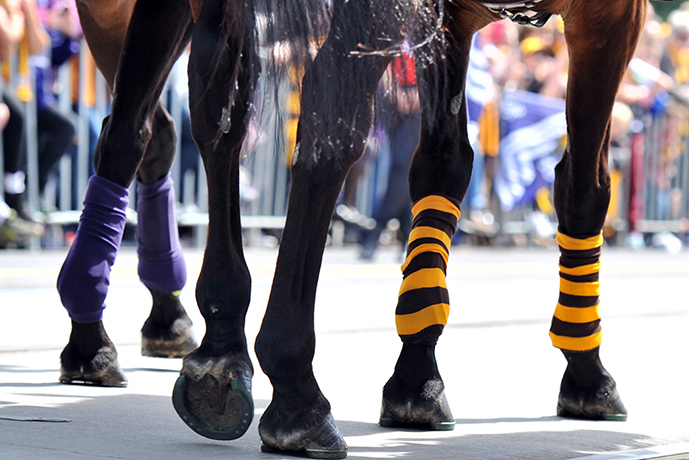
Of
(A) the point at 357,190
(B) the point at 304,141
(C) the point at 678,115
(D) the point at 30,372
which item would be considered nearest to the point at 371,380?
(D) the point at 30,372

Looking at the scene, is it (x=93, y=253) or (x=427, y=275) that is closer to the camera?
(x=427, y=275)

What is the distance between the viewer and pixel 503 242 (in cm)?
1195

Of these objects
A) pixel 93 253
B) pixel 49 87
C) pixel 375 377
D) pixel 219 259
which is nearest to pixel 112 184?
pixel 93 253

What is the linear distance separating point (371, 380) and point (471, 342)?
4.03ft

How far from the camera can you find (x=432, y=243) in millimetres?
3119

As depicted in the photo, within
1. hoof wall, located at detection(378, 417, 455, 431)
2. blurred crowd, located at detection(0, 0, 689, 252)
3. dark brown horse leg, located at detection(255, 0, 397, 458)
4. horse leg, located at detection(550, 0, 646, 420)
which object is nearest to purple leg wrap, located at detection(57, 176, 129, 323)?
hoof wall, located at detection(378, 417, 455, 431)

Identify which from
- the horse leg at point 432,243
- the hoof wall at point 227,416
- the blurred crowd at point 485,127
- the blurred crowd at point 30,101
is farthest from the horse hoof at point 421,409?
the blurred crowd at point 30,101

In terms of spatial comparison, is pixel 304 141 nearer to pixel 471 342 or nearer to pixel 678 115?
pixel 471 342

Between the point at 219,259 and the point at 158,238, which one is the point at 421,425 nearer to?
the point at 219,259

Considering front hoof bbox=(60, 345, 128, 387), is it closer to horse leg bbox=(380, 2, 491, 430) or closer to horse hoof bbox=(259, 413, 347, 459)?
horse leg bbox=(380, 2, 491, 430)

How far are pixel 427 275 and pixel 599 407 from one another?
67 cm

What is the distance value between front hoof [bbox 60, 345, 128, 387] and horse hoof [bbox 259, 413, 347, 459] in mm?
1088

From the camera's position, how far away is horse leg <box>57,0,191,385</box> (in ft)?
11.0

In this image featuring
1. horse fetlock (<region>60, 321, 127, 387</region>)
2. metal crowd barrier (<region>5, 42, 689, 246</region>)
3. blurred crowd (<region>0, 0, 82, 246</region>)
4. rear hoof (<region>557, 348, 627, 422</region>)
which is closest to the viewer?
rear hoof (<region>557, 348, 627, 422</region>)
